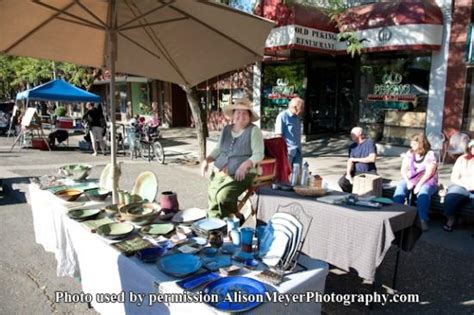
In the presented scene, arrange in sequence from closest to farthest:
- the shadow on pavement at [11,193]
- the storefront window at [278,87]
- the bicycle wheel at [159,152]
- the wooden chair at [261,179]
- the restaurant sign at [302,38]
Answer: the wooden chair at [261,179] → the shadow on pavement at [11,193] → the restaurant sign at [302,38] → the bicycle wheel at [159,152] → the storefront window at [278,87]

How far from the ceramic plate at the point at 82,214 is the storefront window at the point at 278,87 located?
10814 mm

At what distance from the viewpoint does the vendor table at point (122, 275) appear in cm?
198

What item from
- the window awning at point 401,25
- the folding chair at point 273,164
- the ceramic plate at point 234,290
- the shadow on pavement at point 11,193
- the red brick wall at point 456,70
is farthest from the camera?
the window awning at point 401,25

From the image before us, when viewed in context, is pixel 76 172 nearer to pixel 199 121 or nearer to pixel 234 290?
pixel 234 290

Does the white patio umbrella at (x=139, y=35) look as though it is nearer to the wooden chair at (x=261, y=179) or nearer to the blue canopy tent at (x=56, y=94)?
the wooden chair at (x=261, y=179)

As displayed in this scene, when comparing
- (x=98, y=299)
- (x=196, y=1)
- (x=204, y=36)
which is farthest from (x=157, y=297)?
(x=204, y=36)

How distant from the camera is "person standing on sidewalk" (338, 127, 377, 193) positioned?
19.0 feet

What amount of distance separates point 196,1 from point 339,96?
11.8 meters

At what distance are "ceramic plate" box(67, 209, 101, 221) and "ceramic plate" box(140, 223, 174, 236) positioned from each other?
0.52 m

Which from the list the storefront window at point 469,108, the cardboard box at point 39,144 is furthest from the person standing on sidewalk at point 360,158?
the cardboard box at point 39,144

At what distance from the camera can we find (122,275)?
2.36m

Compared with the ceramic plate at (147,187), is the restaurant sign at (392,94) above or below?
above

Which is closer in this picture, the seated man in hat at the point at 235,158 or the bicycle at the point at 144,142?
the seated man in hat at the point at 235,158

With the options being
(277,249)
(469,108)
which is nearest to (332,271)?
(277,249)
